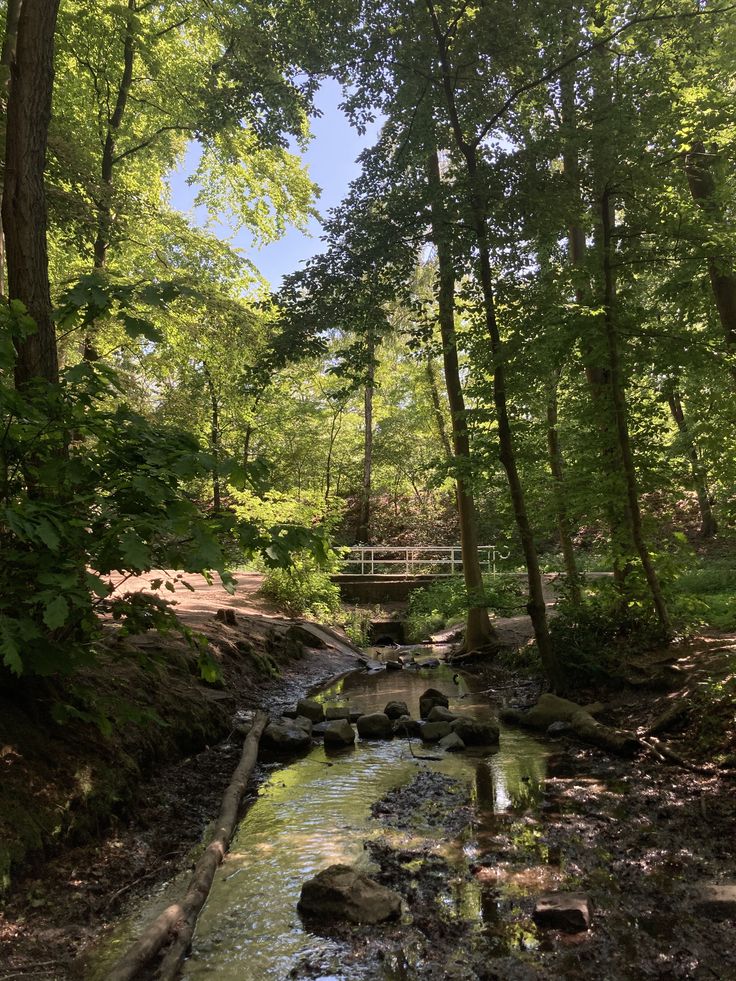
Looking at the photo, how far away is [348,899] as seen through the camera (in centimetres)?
354

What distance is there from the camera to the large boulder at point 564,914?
3.35 m

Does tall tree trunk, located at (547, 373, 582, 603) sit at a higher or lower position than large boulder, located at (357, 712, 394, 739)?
higher

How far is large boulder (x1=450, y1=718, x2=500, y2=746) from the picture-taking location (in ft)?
23.3

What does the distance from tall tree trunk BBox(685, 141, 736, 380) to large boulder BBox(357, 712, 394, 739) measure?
5.52 metres

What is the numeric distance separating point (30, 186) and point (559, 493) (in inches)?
281

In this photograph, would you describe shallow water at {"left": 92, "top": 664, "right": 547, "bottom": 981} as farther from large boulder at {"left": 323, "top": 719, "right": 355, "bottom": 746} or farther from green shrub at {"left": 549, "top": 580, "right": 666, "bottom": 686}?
green shrub at {"left": 549, "top": 580, "right": 666, "bottom": 686}

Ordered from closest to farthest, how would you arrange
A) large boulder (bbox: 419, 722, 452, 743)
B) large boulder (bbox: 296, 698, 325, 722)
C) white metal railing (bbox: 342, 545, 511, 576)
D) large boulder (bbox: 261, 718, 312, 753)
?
large boulder (bbox: 261, 718, 312, 753) → large boulder (bbox: 419, 722, 452, 743) → large boulder (bbox: 296, 698, 325, 722) → white metal railing (bbox: 342, 545, 511, 576)

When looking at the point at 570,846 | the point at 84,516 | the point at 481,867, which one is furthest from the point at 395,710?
the point at 84,516

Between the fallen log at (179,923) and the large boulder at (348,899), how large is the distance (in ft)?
1.93

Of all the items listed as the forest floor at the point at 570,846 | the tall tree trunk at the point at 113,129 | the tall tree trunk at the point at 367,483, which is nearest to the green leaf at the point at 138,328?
the forest floor at the point at 570,846

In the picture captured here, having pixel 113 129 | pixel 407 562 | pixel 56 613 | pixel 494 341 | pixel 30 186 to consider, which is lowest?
pixel 407 562

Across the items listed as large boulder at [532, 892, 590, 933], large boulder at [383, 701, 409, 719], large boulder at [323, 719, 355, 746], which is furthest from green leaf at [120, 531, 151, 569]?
large boulder at [383, 701, 409, 719]

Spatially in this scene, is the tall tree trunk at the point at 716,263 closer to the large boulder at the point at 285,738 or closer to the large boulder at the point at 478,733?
the large boulder at the point at 478,733

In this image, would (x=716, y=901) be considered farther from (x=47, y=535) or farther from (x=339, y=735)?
(x=339, y=735)
